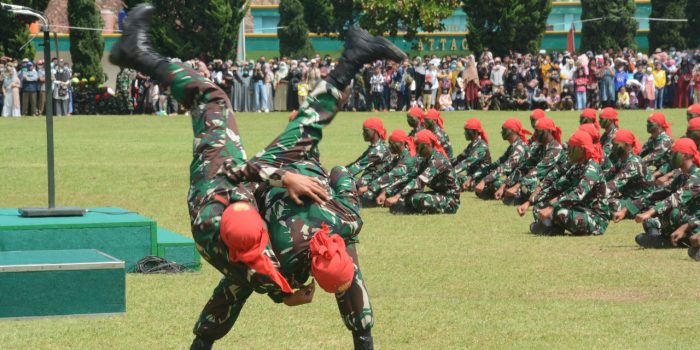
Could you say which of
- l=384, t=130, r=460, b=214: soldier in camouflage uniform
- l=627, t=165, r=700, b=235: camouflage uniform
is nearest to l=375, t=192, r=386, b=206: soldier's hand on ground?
l=384, t=130, r=460, b=214: soldier in camouflage uniform

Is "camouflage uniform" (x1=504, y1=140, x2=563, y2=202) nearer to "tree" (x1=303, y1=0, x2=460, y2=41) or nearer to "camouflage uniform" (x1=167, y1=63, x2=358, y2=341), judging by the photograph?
"camouflage uniform" (x1=167, y1=63, x2=358, y2=341)

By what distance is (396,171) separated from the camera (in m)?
16.8

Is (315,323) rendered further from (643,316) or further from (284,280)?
(284,280)

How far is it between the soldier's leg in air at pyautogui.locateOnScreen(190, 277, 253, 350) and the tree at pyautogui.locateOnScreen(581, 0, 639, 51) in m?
47.8

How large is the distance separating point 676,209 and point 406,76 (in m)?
27.2

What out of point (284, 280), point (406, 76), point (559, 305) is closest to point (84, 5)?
point (406, 76)

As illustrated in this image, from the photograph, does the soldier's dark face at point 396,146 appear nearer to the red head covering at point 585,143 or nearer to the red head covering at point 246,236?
the red head covering at point 585,143

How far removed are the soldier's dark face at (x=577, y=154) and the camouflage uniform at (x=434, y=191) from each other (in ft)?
8.13

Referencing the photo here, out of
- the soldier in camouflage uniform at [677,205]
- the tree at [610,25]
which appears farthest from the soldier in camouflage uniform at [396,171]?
the tree at [610,25]

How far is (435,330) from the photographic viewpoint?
28.0 feet

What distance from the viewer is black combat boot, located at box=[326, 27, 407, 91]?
648cm

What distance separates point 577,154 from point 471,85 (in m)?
26.5

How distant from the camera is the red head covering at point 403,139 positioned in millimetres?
16797

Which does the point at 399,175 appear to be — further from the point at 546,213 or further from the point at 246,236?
the point at 246,236
